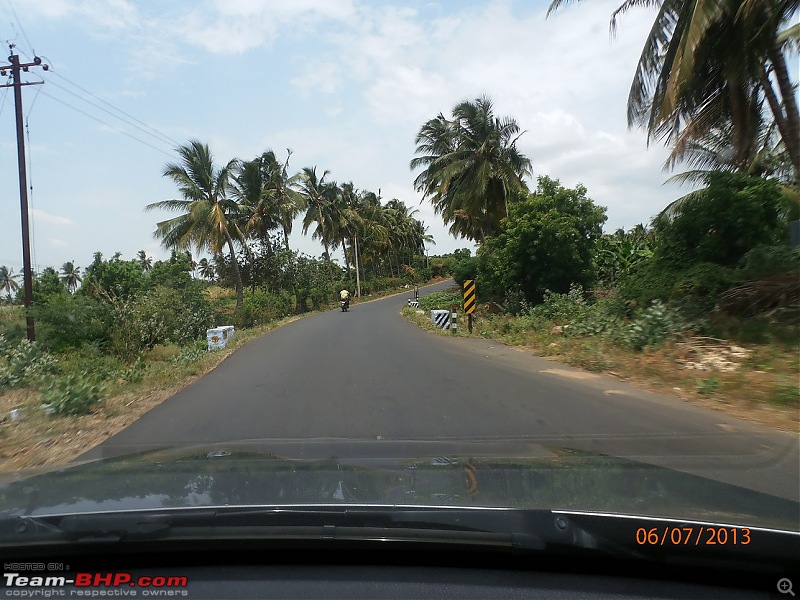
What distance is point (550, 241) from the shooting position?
77.6 ft

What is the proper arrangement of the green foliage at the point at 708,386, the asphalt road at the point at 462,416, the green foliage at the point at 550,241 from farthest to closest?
the green foliage at the point at 550,241
the green foliage at the point at 708,386
the asphalt road at the point at 462,416

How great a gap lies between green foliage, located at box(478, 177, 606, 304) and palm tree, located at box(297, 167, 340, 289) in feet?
74.4

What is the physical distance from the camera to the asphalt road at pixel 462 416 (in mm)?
6371

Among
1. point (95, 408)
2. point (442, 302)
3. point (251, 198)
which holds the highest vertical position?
point (251, 198)

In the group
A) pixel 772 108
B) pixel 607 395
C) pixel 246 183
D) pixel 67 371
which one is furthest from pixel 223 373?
pixel 246 183

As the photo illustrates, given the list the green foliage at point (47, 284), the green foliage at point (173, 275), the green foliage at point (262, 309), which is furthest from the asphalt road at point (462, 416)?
the green foliage at point (47, 284)

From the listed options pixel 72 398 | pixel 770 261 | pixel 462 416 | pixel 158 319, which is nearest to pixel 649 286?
pixel 770 261

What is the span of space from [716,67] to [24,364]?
55.4 feet

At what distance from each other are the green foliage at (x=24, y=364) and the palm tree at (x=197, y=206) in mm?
14277

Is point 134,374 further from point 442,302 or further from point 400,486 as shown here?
point 442,302

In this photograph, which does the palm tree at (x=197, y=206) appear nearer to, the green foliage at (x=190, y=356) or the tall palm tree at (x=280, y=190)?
the tall palm tree at (x=280, y=190)

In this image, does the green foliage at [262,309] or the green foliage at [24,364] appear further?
the green foliage at [262,309]

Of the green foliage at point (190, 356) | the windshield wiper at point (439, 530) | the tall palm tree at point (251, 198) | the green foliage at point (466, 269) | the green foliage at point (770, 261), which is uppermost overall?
the tall palm tree at point (251, 198)

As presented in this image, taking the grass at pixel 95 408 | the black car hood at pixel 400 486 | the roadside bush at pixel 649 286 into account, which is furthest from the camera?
the roadside bush at pixel 649 286
